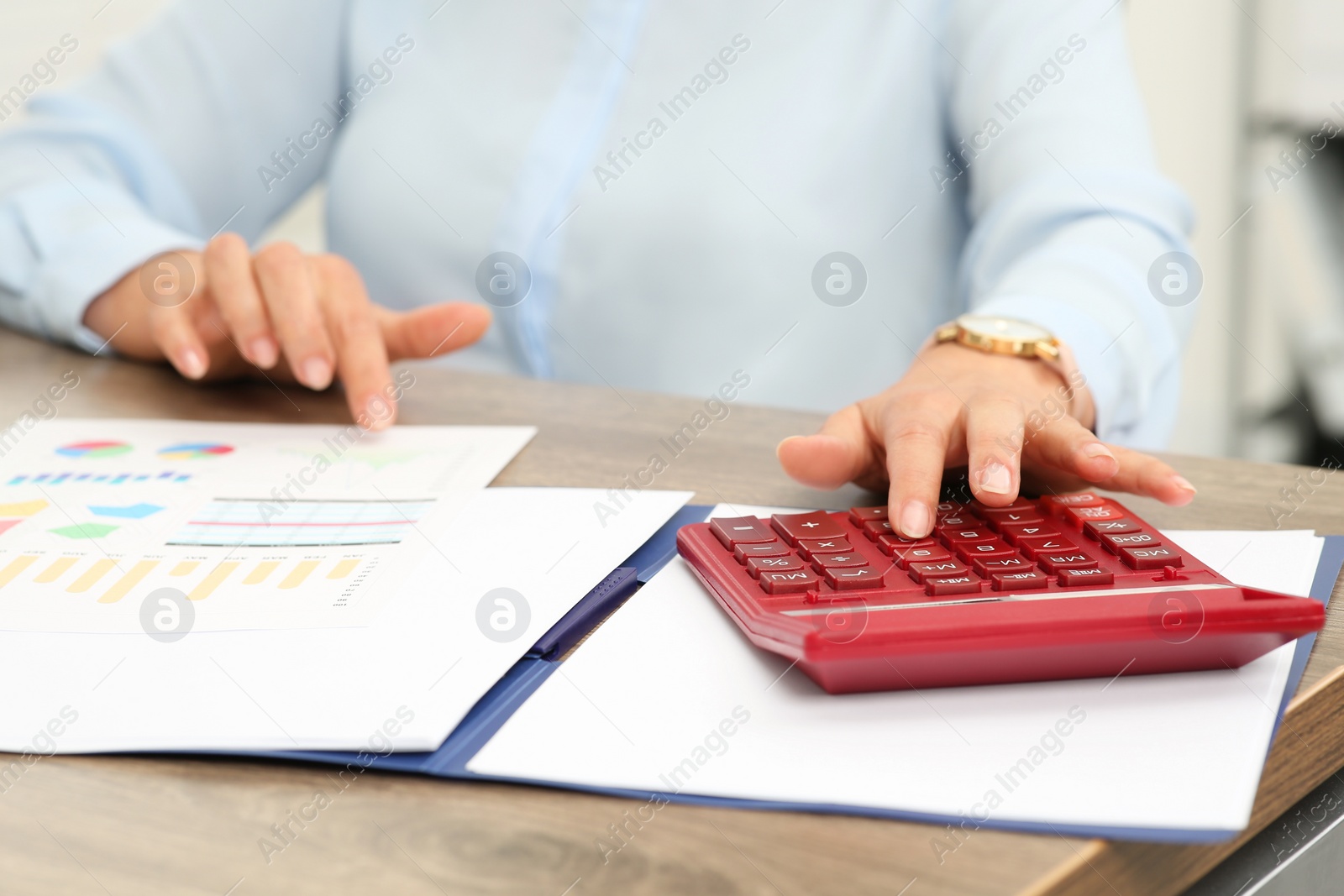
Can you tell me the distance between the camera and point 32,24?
160cm

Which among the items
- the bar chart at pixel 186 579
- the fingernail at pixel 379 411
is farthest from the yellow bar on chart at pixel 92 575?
the fingernail at pixel 379 411

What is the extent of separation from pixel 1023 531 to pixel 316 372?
45 cm

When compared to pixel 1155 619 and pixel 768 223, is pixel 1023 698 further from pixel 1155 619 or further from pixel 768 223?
pixel 768 223

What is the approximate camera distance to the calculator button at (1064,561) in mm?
371

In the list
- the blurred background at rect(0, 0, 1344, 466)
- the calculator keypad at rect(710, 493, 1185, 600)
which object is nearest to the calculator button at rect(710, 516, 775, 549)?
the calculator keypad at rect(710, 493, 1185, 600)

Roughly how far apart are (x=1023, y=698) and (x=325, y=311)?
1.75 ft

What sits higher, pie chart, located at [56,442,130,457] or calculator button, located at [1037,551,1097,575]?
calculator button, located at [1037,551,1097,575]

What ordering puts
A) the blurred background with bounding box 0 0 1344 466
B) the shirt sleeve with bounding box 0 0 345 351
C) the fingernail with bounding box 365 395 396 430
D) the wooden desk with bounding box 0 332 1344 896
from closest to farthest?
the wooden desk with bounding box 0 332 1344 896 → the fingernail with bounding box 365 395 396 430 → the shirt sleeve with bounding box 0 0 345 351 → the blurred background with bounding box 0 0 1344 466

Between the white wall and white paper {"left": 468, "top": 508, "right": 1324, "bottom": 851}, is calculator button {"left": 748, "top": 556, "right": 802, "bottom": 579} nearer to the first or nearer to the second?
white paper {"left": 468, "top": 508, "right": 1324, "bottom": 851}

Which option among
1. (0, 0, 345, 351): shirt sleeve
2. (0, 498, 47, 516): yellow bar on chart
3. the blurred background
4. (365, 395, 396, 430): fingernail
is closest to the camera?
(0, 498, 47, 516): yellow bar on chart

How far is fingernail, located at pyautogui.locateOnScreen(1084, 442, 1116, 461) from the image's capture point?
0.45 m

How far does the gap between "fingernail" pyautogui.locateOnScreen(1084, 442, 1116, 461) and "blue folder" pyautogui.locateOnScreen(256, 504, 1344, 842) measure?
9 cm

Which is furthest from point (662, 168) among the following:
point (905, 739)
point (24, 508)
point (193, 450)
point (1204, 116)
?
point (1204, 116)

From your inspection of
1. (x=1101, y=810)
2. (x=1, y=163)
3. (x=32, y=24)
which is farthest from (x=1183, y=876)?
(x=32, y=24)
